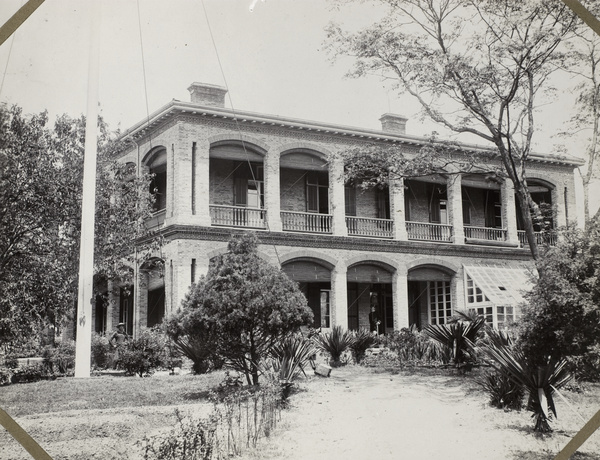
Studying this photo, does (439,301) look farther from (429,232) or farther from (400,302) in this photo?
(429,232)

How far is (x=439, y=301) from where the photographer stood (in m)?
15.7

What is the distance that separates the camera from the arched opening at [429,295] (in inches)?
585

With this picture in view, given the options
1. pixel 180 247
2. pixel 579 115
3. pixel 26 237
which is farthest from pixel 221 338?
pixel 579 115

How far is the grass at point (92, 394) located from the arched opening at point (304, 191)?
657cm

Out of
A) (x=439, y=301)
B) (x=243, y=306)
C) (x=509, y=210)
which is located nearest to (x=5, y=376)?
(x=243, y=306)

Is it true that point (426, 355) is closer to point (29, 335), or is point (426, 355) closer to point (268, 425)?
point (268, 425)

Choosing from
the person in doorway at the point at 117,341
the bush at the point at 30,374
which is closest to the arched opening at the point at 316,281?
the person in doorway at the point at 117,341

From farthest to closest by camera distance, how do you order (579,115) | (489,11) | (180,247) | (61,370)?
(180,247), (489,11), (579,115), (61,370)

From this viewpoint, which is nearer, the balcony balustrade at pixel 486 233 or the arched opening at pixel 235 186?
the arched opening at pixel 235 186

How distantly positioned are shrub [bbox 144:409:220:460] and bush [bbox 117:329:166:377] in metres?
4.16

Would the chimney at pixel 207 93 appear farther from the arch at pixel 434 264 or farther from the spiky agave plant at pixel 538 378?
the arch at pixel 434 264

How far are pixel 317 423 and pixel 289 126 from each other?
578 cm

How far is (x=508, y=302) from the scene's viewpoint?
1366 cm

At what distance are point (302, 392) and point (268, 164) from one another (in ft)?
21.6
